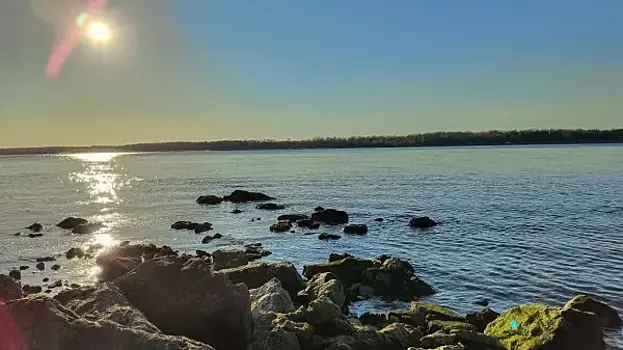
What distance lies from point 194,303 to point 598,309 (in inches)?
465

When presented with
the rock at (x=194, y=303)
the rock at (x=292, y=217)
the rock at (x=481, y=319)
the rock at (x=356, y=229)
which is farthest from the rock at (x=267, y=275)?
the rock at (x=292, y=217)

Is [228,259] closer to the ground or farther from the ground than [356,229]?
farther from the ground

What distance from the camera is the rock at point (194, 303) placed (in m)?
9.60

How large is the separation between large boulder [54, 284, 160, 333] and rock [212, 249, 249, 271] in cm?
1241

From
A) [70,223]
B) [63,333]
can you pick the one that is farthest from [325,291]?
[70,223]

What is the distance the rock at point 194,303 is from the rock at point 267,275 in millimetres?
8075

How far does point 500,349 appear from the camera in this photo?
1268 centimetres

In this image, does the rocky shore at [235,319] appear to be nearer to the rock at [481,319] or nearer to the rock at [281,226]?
the rock at [481,319]

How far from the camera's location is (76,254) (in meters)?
28.7

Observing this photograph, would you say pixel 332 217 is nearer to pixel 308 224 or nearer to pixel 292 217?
pixel 308 224

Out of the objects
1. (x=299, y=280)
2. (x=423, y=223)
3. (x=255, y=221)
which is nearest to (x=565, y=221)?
(x=423, y=223)

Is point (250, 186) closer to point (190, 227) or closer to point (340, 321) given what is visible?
point (190, 227)

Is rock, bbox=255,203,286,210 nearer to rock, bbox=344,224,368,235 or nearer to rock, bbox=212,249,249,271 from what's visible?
rock, bbox=344,224,368,235

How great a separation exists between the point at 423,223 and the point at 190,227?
1543 cm
